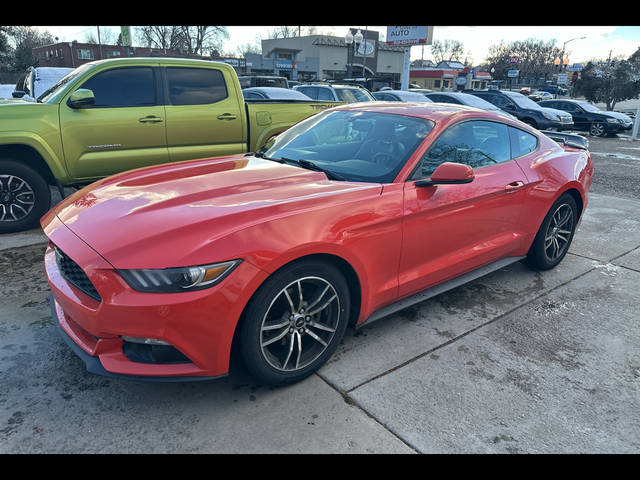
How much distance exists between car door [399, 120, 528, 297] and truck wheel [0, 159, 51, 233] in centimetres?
429

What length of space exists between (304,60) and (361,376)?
59.4m

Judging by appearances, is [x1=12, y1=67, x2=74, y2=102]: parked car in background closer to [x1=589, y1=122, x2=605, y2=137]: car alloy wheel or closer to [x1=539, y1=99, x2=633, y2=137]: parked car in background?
[x1=539, y1=99, x2=633, y2=137]: parked car in background

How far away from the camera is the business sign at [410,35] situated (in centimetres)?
1930

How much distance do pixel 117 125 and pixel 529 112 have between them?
14866 mm

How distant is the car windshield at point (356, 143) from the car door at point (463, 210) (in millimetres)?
171

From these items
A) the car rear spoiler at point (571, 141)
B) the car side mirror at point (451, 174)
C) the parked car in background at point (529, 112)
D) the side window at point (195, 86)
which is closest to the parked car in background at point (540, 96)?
the parked car in background at point (529, 112)

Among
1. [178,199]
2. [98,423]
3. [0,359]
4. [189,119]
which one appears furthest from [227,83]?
[98,423]

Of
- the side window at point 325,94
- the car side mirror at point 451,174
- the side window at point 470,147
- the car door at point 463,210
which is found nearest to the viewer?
the car side mirror at point 451,174

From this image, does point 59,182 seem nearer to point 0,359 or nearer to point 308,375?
point 0,359

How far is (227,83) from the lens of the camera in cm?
636

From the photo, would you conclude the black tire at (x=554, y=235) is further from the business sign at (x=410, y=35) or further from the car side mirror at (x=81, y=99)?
the business sign at (x=410, y=35)

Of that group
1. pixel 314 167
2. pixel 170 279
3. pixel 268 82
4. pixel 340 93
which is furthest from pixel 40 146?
pixel 268 82

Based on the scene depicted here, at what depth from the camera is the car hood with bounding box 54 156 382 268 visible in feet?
7.40

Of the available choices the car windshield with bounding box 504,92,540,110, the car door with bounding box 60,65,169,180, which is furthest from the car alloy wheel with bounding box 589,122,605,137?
the car door with bounding box 60,65,169,180
